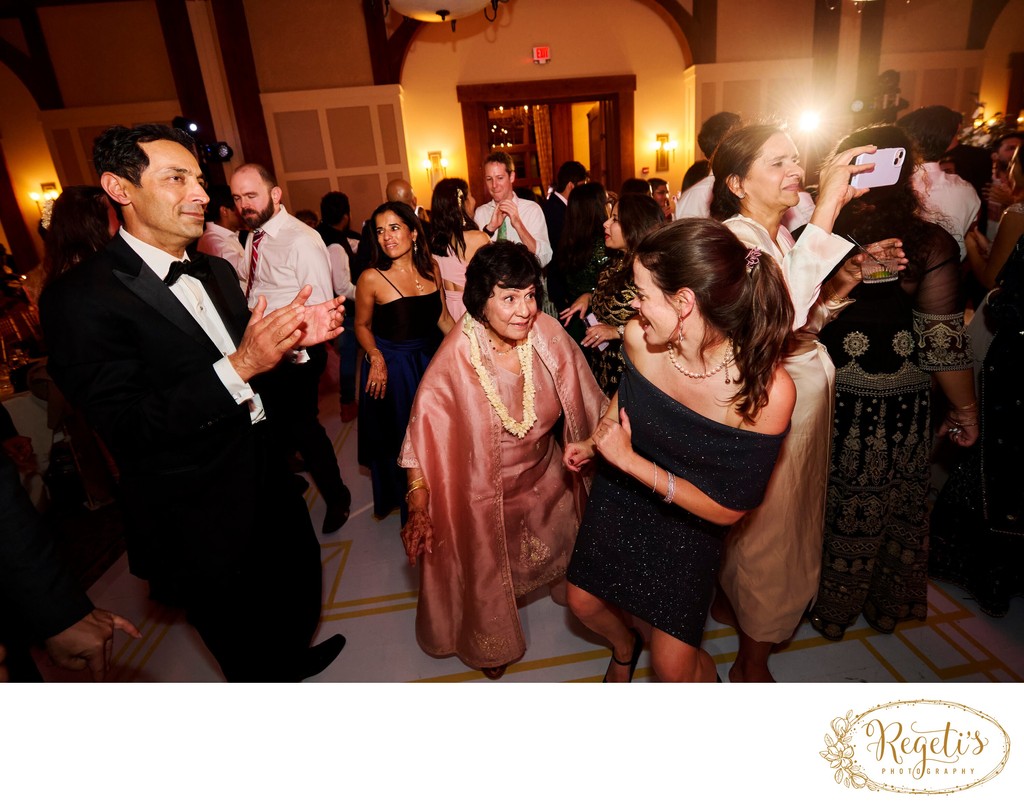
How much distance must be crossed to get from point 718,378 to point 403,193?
4041 mm

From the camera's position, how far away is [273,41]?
8414 millimetres

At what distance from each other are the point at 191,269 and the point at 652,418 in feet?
4.76

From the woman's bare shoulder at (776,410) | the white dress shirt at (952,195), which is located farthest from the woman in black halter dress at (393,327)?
the white dress shirt at (952,195)

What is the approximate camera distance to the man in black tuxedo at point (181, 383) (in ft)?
4.89

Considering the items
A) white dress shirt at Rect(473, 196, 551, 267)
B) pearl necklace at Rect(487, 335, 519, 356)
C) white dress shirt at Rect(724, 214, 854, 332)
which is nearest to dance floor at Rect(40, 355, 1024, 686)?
pearl necklace at Rect(487, 335, 519, 356)

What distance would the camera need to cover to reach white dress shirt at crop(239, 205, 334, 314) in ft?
10.8

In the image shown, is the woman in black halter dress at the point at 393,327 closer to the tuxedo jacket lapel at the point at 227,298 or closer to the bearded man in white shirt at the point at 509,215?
the bearded man in white shirt at the point at 509,215

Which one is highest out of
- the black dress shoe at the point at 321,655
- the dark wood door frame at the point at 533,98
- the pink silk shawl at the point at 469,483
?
the dark wood door frame at the point at 533,98

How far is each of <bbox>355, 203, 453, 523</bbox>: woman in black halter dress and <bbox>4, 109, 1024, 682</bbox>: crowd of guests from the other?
1017 mm

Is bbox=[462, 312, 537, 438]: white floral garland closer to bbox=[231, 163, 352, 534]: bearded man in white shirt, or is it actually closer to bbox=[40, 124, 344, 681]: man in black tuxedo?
bbox=[40, 124, 344, 681]: man in black tuxedo

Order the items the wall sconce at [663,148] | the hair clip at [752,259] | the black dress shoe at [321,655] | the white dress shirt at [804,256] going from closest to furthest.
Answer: the hair clip at [752,259]
the white dress shirt at [804,256]
the black dress shoe at [321,655]
the wall sconce at [663,148]

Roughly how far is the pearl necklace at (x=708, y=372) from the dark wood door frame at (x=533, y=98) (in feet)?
28.2
